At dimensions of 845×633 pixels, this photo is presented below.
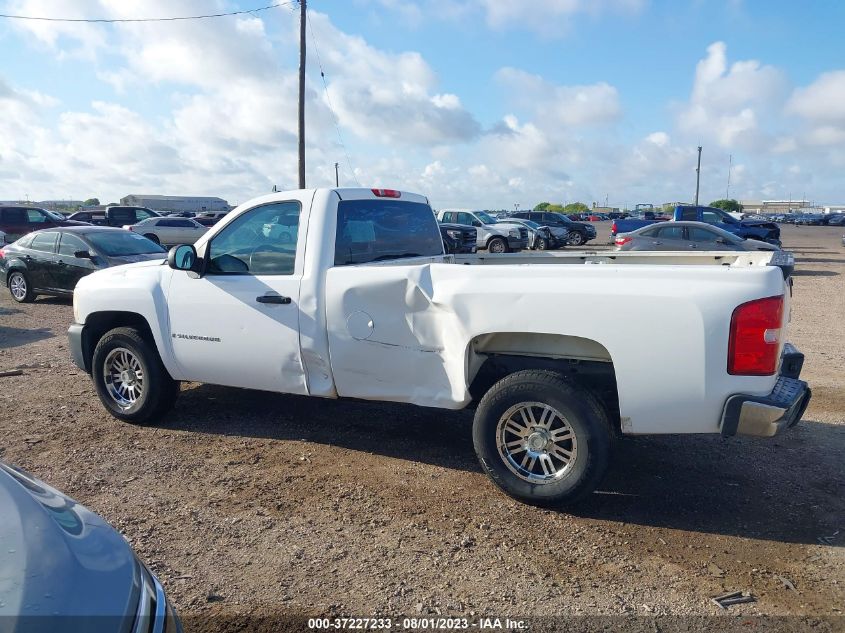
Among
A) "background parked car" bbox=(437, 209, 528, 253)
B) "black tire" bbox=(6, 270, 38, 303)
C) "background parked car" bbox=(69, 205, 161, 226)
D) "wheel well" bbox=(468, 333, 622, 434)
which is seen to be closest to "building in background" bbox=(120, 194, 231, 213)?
"background parked car" bbox=(69, 205, 161, 226)

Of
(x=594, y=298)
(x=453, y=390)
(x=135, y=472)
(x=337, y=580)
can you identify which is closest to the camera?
(x=337, y=580)

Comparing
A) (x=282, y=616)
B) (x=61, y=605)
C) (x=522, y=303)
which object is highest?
(x=522, y=303)

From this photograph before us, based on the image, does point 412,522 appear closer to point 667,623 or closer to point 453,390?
point 453,390

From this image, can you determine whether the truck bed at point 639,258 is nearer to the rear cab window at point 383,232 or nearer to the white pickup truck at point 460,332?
the white pickup truck at point 460,332

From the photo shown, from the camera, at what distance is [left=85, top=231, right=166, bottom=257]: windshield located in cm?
1250

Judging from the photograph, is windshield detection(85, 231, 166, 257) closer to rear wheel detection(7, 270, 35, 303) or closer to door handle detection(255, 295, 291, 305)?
rear wheel detection(7, 270, 35, 303)

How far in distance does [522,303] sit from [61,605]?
107 inches

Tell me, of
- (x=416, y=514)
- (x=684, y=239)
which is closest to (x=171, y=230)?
(x=684, y=239)

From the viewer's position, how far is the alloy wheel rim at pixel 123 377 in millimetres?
5492

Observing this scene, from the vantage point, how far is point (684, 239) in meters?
17.0

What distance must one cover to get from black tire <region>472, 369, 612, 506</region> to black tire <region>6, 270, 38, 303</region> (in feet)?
41.0

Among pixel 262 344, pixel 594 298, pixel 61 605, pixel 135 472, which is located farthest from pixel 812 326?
pixel 61 605

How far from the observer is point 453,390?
13.7ft

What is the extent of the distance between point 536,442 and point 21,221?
76.2 ft
